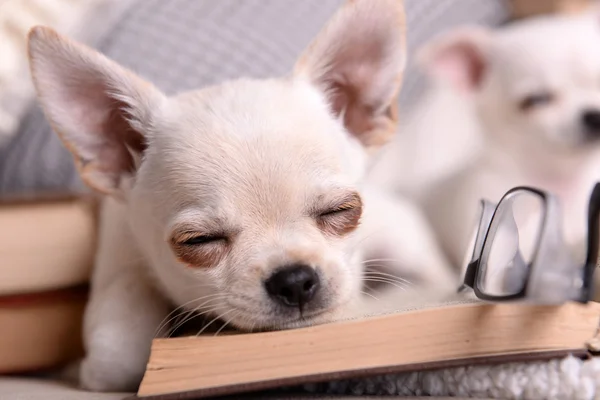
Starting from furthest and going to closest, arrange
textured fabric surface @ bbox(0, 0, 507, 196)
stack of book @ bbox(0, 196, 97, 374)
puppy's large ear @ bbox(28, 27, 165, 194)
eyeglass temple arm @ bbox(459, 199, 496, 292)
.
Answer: textured fabric surface @ bbox(0, 0, 507, 196), stack of book @ bbox(0, 196, 97, 374), puppy's large ear @ bbox(28, 27, 165, 194), eyeglass temple arm @ bbox(459, 199, 496, 292)

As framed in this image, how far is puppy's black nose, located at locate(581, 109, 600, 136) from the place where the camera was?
1694mm

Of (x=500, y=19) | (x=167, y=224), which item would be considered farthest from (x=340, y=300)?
(x=500, y=19)

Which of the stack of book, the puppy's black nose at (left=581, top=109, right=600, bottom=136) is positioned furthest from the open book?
the puppy's black nose at (left=581, top=109, right=600, bottom=136)

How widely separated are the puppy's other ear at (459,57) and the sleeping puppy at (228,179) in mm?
800

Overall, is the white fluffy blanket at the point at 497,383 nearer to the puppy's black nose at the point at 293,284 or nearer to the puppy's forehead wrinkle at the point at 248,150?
the puppy's black nose at the point at 293,284

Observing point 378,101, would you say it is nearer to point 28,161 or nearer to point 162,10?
point 162,10

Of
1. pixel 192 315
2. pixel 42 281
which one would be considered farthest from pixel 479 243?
pixel 42 281

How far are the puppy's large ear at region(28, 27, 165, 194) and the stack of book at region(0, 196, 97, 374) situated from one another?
0.16 m

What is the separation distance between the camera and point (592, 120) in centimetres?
170

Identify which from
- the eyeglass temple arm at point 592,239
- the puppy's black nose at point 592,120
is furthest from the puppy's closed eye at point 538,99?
the eyeglass temple arm at point 592,239

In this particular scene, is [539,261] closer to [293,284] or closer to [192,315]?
[293,284]

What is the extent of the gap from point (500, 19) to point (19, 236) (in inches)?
76.4

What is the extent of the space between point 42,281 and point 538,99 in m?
1.34

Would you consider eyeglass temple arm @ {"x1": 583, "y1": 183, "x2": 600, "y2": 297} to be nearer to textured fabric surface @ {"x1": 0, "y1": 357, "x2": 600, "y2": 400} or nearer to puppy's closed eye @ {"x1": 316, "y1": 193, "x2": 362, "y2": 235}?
textured fabric surface @ {"x1": 0, "y1": 357, "x2": 600, "y2": 400}
